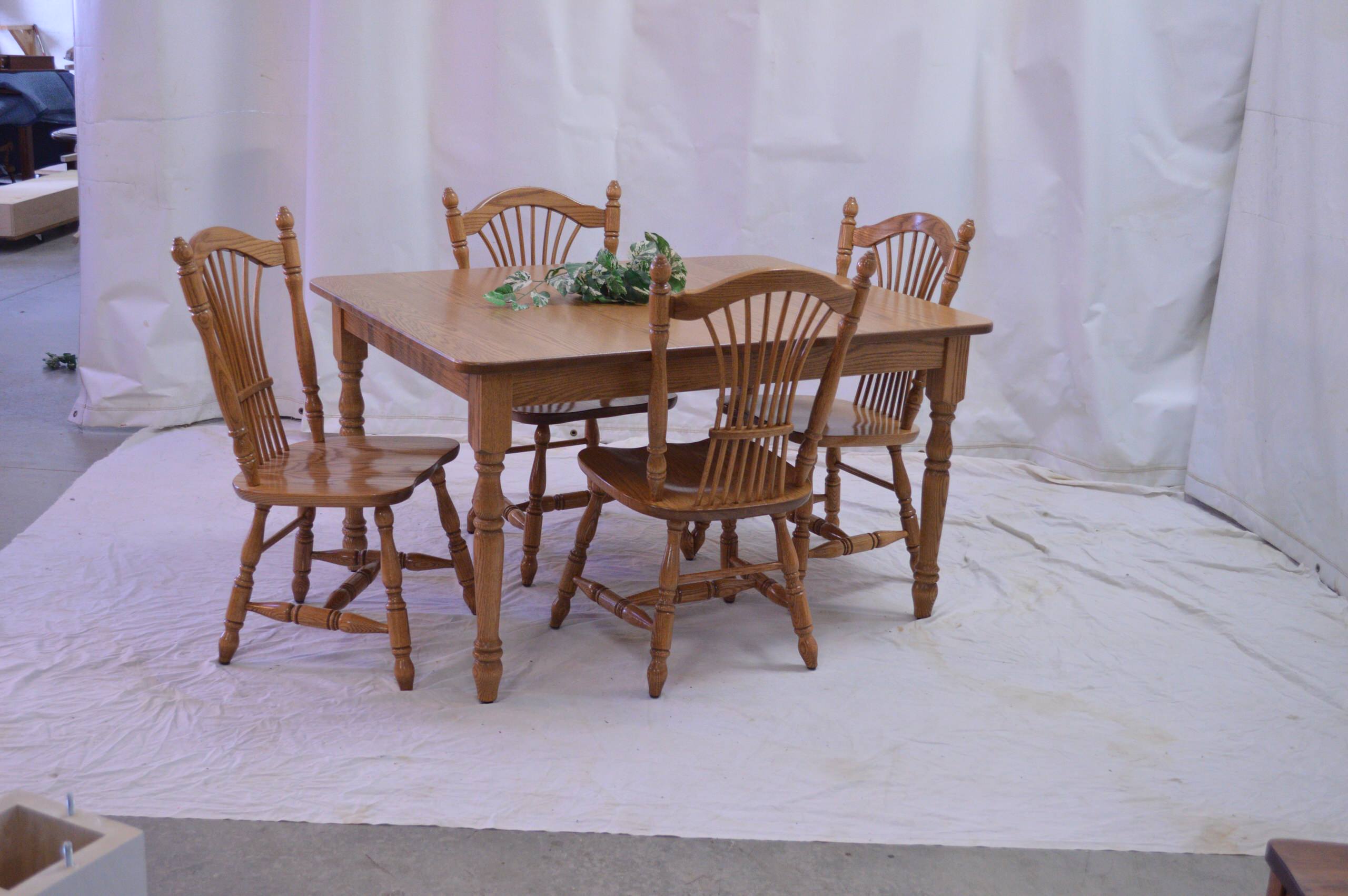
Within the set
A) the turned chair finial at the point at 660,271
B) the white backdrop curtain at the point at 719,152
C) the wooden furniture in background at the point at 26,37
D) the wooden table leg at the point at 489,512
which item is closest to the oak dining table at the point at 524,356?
the wooden table leg at the point at 489,512

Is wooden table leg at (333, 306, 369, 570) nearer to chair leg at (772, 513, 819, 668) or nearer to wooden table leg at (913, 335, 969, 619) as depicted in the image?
chair leg at (772, 513, 819, 668)

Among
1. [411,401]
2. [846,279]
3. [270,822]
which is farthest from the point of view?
[411,401]

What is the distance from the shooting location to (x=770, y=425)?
2.71 meters

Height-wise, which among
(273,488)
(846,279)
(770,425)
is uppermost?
(846,279)

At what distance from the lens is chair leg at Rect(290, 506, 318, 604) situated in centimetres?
306

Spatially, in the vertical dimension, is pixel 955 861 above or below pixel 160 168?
below

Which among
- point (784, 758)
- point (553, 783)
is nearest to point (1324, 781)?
point (784, 758)

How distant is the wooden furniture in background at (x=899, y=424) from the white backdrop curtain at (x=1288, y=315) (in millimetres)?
1113

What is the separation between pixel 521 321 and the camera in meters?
2.83

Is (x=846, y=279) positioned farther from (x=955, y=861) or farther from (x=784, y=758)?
(x=955, y=861)

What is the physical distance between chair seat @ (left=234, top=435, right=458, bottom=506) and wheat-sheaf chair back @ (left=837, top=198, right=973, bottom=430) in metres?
1.23

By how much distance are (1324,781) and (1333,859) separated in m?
1.33

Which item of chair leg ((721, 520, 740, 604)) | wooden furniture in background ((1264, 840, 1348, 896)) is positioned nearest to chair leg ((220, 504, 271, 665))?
chair leg ((721, 520, 740, 604))

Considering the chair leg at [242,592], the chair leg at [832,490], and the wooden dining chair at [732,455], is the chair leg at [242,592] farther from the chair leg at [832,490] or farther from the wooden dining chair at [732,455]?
the chair leg at [832,490]
